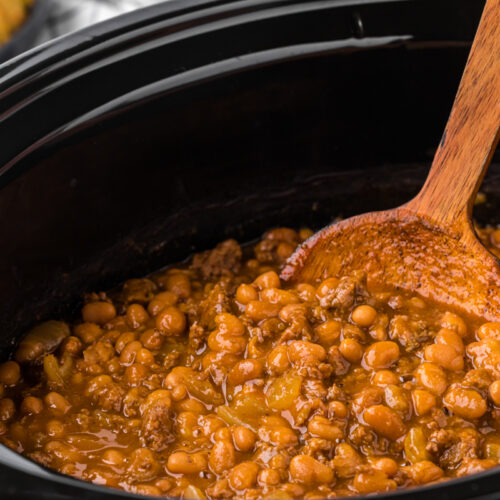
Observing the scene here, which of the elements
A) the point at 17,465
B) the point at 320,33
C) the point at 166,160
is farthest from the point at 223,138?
the point at 17,465

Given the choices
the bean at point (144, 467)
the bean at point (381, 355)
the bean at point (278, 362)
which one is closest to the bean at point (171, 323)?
the bean at point (278, 362)

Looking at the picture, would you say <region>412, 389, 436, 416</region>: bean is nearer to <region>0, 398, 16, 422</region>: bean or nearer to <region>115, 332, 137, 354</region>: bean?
<region>115, 332, 137, 354</region>: bean

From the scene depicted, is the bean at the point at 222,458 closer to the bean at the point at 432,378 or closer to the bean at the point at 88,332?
the bean at the point at 432,378

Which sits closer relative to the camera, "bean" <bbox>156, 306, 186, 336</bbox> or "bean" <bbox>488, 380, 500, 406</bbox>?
"bean" <bbox>488, 380, 500, 406</bbox>

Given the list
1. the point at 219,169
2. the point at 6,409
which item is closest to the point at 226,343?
the point at 6,409

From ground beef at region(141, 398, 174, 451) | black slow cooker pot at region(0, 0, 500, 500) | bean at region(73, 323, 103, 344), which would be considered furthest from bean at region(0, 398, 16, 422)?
ground beef at region(141, 398, 174, 451)

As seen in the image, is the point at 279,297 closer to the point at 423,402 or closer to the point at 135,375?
the point at 135,375

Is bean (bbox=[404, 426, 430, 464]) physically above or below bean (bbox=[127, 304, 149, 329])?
below

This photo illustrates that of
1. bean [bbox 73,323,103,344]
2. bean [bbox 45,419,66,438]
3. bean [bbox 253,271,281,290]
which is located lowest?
bean [bbox 253,271,281,290]
